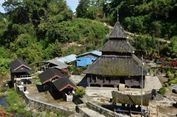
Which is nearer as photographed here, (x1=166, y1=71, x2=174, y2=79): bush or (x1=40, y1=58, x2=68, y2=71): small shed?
(x1=166, y1=71, x2=174, y2=79): bush

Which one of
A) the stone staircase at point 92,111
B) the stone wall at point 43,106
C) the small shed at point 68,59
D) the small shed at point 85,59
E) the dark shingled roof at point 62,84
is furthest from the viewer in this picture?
the small shed at point 68,59

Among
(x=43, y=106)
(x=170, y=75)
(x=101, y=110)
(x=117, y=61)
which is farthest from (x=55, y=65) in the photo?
(x=101, y=110)

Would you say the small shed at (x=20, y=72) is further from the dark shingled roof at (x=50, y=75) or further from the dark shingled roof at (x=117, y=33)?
the dark shingled roof at (x=117, y=33)

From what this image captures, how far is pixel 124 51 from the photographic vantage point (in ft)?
183

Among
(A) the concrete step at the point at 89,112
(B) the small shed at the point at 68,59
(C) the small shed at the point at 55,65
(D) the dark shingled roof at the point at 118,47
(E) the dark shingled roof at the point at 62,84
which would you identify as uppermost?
(D) the dark shingled roof at the point at 118,47

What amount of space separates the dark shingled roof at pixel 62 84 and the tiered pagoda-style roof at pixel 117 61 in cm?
371

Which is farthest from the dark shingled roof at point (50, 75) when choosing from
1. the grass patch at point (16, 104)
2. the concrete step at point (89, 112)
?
the concrete step at point (89, 112)

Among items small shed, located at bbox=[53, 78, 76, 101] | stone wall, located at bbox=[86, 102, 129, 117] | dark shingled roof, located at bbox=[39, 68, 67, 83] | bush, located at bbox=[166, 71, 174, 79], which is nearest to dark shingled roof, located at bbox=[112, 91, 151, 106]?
stone wall, located at bbox=[86, 102, 129, 117]

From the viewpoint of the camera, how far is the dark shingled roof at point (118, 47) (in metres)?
56.0

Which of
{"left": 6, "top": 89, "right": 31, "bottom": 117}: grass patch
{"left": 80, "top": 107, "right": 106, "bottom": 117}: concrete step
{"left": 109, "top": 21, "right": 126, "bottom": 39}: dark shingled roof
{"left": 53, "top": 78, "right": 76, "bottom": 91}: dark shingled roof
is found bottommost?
{"left": 6, "top": 89, "right": 31, "bottom": 117}: grass patch

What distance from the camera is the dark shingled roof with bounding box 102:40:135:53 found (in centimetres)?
5597

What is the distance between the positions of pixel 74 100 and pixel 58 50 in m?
30.9

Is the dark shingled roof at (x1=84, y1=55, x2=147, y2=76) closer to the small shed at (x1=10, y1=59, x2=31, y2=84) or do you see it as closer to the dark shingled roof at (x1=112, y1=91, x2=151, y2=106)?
the dark shingled roof at (x1=112, y1=91, x2=151, y2=106)

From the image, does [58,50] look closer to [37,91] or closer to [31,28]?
[31,28]
